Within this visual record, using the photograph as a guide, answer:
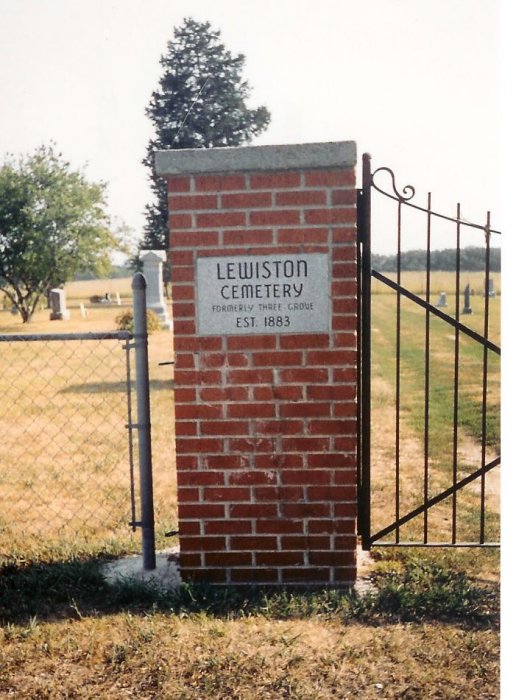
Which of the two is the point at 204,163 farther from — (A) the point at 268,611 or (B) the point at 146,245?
(B) the point at 146,245

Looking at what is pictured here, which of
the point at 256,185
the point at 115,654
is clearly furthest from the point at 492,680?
the point at 256,185

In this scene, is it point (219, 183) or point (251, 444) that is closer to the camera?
point (219, 183)

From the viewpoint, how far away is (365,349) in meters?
3.32

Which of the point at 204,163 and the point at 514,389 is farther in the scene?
the point at 204,163

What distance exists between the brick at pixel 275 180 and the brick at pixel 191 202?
206mm

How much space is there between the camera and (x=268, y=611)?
2.98 meters

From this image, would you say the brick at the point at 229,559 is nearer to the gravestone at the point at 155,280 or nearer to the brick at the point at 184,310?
the brick at the point at 184,310

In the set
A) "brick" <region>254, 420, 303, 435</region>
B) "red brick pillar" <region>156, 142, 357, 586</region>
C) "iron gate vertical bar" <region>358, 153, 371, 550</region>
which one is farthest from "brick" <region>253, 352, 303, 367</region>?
"iron gate vertical bar" <region>358, 153, 371, 550</region>

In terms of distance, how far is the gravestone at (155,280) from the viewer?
20.0m

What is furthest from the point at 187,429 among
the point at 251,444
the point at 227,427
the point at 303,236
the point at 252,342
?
the point at 303,236

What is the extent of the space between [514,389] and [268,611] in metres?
1.57

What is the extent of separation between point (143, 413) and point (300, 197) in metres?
1.36

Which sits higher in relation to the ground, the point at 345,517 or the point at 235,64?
the point at 235,64

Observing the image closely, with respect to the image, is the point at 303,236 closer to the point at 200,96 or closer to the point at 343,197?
the point at 343,197
